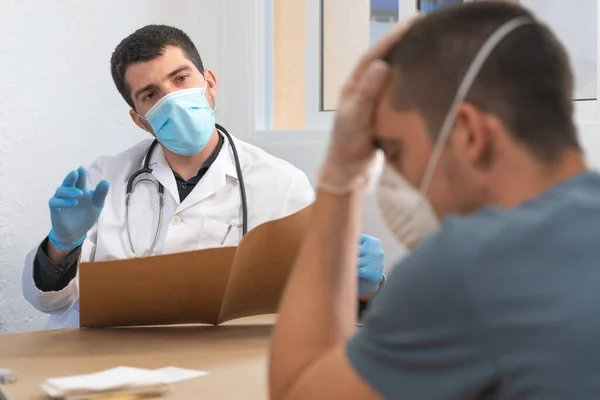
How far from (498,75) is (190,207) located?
4.35ft

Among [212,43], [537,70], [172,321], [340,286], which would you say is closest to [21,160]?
[212,43]

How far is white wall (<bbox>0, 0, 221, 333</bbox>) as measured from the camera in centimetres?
220

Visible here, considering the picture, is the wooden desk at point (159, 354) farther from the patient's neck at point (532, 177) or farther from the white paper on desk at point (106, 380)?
the patient's neck at point (532, 177)

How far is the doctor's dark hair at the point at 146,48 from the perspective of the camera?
1995mm

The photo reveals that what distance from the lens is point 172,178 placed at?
78.5 inches

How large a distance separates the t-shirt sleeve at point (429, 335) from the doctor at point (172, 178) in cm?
126

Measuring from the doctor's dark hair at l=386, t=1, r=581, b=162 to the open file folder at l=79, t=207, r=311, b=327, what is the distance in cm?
71

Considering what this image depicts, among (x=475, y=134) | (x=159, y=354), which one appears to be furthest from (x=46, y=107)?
(x=475, y=134)

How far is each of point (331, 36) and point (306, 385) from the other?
1857mm

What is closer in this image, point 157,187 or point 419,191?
point 419,191

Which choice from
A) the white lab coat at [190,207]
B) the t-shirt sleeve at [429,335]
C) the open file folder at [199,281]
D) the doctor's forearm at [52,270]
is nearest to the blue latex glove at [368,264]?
the open file folder at [199,281]

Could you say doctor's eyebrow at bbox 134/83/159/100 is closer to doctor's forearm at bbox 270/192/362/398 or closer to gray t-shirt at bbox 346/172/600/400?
doctor's forearm at bbox 270/192/362/398

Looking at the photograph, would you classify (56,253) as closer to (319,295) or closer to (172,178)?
(172,178)

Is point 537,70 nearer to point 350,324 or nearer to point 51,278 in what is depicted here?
point 350,324
